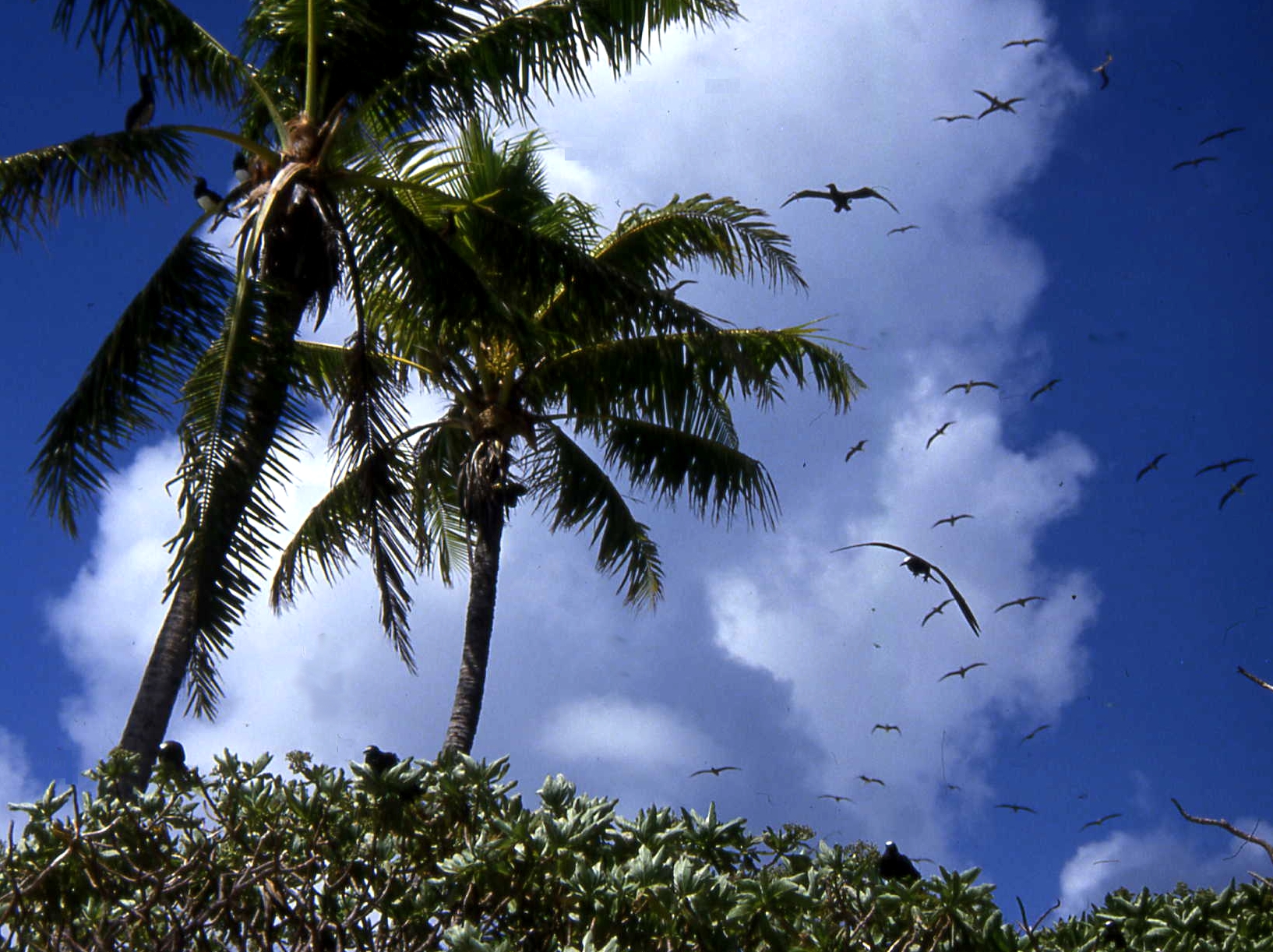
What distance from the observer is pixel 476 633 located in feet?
37.8

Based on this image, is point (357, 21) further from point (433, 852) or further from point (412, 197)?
point (433, 852)

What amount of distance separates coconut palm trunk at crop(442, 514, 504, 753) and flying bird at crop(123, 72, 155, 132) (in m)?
4.93

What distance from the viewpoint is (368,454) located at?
795cm

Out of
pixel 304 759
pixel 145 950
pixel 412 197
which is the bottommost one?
pixel 145 950

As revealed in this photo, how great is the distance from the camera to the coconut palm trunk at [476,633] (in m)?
11.0

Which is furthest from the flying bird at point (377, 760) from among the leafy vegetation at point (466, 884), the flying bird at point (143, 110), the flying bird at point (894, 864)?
the flying bird at point (143, 110)

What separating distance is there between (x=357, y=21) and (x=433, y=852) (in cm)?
710

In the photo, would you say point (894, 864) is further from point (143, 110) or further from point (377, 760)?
point (143, 110)

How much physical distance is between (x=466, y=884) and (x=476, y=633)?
26.6 feet

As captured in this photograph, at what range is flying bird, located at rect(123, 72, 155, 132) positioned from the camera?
8359mm

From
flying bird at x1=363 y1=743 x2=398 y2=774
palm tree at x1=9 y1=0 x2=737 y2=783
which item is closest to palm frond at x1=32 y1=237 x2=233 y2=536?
palm tree at x1=9 y1=0 x2=737 y2=783

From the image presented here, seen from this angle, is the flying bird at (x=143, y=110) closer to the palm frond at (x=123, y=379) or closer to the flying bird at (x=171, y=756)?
the palm frond at (x=123, y=379)

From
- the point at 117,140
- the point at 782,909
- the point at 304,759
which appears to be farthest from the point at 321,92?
the point at 782,909

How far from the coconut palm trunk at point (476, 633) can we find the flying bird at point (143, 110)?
493 cm
